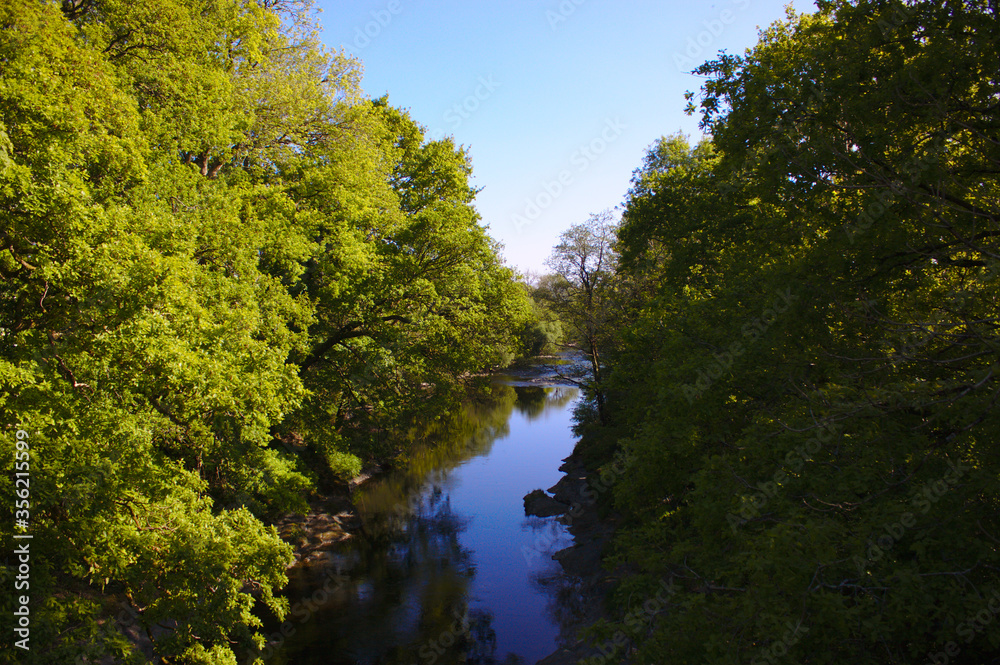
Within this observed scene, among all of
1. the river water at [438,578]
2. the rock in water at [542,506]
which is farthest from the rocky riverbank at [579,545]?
the river water at [438,578]

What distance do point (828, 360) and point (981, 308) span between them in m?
1.59

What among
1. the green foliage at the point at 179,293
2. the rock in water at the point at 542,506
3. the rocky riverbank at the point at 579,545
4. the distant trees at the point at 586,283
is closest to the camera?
the green foliage at the point at 179,293

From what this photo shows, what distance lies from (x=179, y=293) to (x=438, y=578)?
1182 centimetres

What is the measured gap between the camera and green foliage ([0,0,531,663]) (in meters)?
7.12

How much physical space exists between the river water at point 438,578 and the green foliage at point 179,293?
2260 millimetres

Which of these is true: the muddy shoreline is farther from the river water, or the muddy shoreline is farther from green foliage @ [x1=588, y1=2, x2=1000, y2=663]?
green foliage @ [x1=588, y1=2, x2=1000, y2=663]

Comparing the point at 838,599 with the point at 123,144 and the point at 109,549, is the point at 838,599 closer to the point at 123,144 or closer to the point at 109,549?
the point at 109,549

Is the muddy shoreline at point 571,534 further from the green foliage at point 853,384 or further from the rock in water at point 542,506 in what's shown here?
the green foliage at point 853,384

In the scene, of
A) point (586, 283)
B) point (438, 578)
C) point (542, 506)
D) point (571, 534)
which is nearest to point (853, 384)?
point (438, 578)

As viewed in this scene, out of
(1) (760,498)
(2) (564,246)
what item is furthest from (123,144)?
(2) (564,246)

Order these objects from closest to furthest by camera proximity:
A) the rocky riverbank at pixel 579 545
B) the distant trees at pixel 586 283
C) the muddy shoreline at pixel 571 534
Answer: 1. the rocky riverbank at pixel 579 545
2. the muddy shoreline at pixel 571 534
3. the distant trees at pixel 586 283

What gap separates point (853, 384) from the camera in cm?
671

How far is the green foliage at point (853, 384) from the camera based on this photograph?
489 centimetres

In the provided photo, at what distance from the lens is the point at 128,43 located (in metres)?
11.7
